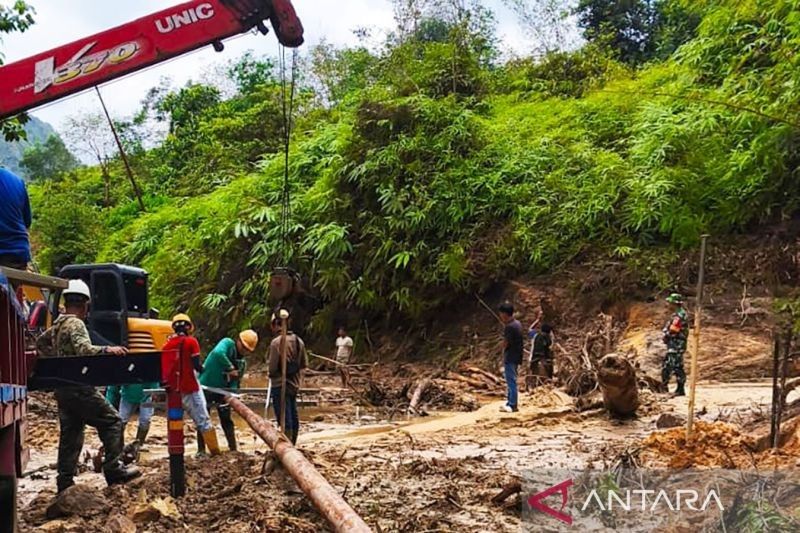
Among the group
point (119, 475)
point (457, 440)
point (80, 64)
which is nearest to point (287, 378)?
point (457, 440)

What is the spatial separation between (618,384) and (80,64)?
739 centimetres

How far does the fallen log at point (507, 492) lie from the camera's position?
6153mm

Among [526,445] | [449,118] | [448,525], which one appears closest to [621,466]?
[448,525]

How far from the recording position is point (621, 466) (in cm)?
630

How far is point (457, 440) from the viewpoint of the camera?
955 cm

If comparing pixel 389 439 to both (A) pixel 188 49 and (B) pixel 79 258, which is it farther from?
(B) pixel 79 258

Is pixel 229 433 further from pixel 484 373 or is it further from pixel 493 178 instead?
pixel 493 178

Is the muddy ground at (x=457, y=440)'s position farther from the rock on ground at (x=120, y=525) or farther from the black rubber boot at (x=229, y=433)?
the black rubber boot at (x=229, y=433)

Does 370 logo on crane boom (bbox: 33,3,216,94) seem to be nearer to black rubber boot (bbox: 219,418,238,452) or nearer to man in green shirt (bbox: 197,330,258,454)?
man in green shirt (bbox: 197,330,258,454)

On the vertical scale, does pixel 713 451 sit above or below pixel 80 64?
below

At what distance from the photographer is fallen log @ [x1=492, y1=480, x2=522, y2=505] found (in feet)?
20.2

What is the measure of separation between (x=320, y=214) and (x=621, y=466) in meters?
16.0

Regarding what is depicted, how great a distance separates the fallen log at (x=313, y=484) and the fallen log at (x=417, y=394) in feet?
17.8

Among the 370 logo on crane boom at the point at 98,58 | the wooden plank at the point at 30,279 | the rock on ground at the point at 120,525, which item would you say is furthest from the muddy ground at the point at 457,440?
the 370 logo on crane boom at the point at 98,58
